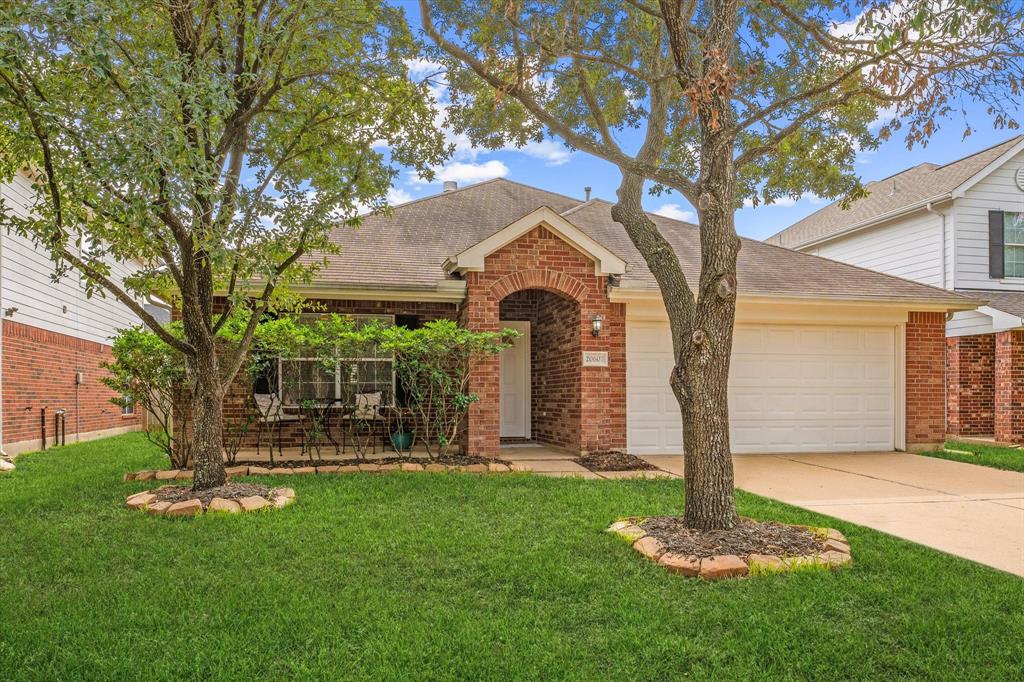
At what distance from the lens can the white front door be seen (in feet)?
43.0

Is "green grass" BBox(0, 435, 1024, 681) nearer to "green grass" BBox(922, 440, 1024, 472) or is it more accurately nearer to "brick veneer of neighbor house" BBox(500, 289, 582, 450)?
"brick veneer of neighbor house" BBox(500, 289, 582, 450)

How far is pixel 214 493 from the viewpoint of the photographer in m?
6.89

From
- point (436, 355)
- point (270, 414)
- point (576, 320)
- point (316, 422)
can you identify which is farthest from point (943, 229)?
point (270, 414)

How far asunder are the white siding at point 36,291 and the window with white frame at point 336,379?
2.60 metres

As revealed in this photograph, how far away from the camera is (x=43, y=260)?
42.9 ft

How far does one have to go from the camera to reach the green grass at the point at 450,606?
11.2 ft

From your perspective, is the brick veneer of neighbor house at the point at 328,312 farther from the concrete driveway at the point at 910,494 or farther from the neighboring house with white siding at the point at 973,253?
the neighboring house with white siding at the point at 973,253

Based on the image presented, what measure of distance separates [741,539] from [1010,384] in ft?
36.6

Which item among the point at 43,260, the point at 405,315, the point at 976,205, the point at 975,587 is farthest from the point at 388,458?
the point at 976,205

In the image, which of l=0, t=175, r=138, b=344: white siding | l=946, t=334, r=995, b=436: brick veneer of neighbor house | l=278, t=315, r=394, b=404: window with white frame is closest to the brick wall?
l=946, t=334, r=995, b=436: brick veneer of neighbor house

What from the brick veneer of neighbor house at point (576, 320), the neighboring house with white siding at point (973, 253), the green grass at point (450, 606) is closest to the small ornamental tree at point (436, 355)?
the brick veneer of neighbor house at point (576, 320)

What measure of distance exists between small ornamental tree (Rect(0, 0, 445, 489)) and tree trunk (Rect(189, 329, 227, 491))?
14 mm

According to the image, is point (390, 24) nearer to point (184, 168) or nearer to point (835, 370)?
point (184, 168)

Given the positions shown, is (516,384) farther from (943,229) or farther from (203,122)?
(943,229)
